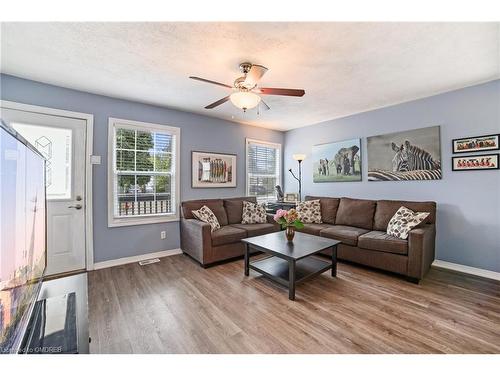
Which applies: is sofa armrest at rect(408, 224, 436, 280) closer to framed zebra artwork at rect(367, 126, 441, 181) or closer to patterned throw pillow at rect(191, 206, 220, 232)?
framed zebra artwork at rect(367, 126, 441, 181)

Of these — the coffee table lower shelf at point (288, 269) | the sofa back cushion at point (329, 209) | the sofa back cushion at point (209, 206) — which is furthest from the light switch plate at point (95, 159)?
the sofa back cushion at point (329, 209)

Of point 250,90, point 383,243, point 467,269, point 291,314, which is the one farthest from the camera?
point 467,269

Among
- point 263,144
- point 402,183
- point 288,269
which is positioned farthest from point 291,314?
point 263,144

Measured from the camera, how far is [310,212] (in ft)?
13.1

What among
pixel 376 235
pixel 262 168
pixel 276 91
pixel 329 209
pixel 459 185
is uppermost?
pixel 276 91

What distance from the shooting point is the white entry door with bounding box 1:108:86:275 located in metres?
2.73

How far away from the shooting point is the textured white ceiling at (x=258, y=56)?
1.76 m

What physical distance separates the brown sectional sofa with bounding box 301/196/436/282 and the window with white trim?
1516 millimetres

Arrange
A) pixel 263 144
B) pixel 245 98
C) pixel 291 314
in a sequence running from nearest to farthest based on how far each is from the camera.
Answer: pixel 291 314 → pixel 245 98 → pixel 263 144

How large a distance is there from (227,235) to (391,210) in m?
2.48

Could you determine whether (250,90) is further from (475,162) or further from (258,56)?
(475,162)
